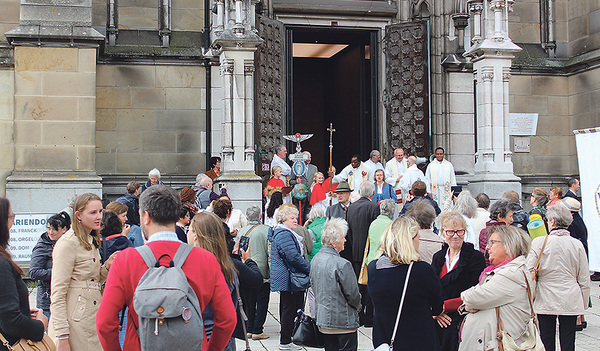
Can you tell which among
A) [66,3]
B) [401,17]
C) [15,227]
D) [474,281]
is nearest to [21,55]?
[66,3]

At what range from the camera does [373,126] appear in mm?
16828

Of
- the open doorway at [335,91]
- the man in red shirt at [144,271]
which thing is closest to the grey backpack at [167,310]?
the man in red shirt at [144,271]

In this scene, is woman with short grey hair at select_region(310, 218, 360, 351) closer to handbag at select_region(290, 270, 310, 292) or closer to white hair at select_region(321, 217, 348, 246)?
white hair at select_region(321, 217, 348, 246)

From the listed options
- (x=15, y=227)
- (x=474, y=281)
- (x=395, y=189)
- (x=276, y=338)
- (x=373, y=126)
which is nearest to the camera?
(x=474, y=281)

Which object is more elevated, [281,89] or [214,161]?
[281,89]

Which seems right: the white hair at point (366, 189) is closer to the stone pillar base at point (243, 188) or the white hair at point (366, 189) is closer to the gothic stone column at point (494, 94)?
the stone pillar base at point (243, 188)

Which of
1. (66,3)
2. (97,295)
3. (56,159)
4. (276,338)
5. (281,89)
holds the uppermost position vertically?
(66,3)

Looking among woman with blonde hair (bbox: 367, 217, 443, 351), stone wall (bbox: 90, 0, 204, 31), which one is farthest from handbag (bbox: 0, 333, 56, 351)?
stone wall (bbox: 90, 0, 204, 31)

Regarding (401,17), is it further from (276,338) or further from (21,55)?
(276,338)

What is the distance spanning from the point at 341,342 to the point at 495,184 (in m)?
9.02

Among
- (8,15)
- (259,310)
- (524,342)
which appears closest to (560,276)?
(524,342)

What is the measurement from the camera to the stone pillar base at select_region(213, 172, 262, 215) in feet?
44.2

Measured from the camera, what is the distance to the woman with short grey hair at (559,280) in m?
6.84

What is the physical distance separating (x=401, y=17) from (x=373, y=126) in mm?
2635
